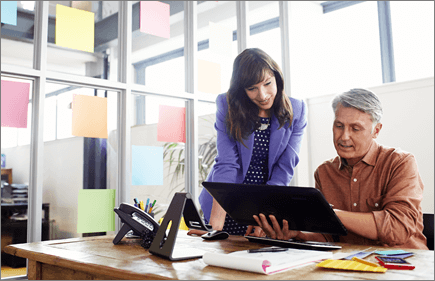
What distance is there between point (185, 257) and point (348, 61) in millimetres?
3368

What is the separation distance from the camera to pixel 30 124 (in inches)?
92.3

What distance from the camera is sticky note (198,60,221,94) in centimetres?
327

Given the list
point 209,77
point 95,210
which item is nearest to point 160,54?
point 209,77

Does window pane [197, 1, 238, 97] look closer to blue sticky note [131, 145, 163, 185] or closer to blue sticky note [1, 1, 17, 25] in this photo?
blue sticky note [131, 145, 163, 185]

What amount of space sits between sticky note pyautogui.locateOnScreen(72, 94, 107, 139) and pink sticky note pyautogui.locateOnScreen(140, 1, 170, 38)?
70cm

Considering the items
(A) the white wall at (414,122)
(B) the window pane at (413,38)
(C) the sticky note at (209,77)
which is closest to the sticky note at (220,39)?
(C) the sticky note at (209,77)

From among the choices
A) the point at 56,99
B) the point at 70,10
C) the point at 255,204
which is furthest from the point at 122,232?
the point at 70,10

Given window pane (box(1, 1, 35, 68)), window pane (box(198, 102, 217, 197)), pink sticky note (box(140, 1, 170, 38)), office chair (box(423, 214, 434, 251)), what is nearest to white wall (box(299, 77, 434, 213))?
window pane (box(198, 102, 217, 197))

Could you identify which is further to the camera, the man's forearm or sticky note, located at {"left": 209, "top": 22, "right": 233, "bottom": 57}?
sticky note, located at {"left": 209, "top": 22, "right": 233, "bottom": 57}

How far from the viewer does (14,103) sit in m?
2.27

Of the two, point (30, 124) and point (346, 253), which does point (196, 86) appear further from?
point (346, 253)

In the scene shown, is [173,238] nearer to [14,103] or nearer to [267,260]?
[267,260]

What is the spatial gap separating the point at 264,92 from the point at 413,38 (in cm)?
230

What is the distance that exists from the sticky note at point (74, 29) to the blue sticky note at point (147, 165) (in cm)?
77
